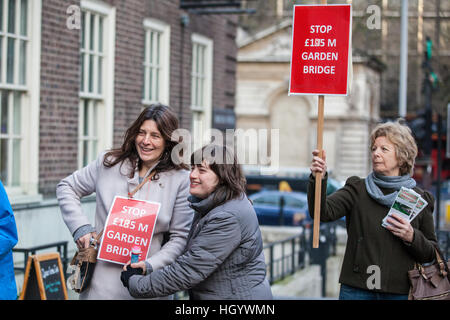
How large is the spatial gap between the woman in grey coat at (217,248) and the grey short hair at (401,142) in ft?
3.47

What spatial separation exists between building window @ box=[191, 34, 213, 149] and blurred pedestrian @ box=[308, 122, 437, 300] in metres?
9.86

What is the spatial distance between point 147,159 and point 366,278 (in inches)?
57.4

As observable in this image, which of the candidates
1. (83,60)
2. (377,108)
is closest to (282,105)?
(377,108)

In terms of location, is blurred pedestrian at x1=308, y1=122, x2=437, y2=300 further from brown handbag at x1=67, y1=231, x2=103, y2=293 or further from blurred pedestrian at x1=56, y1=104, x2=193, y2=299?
brown handbag at x1=67, y1=231, x2=103, y2=293

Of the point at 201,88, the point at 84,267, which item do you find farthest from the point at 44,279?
the point at 201,88

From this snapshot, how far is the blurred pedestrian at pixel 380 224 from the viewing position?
4457 mm

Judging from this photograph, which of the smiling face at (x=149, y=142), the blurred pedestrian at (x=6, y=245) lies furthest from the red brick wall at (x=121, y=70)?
the blurred pedestrian at (x=6, y=245)

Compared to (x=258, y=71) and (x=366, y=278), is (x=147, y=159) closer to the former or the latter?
(x=366, y=278)

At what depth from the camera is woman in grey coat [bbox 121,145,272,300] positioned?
3793mm

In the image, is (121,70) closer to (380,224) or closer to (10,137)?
(10,137)

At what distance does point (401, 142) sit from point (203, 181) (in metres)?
1.31

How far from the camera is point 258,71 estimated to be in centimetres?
4441

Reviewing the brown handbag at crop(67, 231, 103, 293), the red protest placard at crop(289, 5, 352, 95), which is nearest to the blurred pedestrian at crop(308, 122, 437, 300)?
the red protest placard at crop(289, 5, 352, 95)
